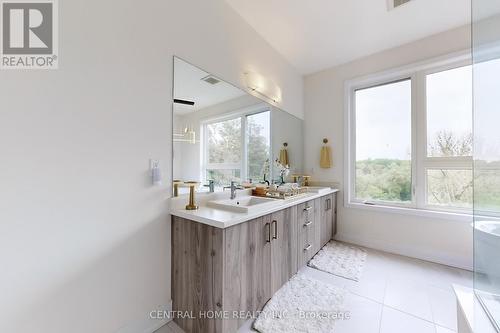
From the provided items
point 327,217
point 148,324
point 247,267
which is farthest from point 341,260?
point 148,324

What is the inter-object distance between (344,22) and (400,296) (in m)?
2.91

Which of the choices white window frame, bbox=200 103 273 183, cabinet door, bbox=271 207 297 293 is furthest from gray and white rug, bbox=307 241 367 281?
white window frame, bbox=200 103 273 183

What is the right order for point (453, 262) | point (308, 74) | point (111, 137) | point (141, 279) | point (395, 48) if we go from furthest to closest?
point (308, 74) < point (395, 48) < point (453, 262) < point (141, 279) < point (111, 137)

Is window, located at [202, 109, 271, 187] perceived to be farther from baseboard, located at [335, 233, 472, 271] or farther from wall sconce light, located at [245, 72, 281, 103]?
baseboard, located at [335, 233, 472, 271]

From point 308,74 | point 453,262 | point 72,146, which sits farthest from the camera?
point 308,74

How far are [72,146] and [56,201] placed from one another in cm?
30

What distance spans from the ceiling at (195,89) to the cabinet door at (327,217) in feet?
6.17

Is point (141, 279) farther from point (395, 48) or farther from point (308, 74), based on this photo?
point (395, 48)

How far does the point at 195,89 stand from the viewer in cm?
179

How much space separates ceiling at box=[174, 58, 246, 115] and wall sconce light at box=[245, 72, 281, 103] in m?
0.34

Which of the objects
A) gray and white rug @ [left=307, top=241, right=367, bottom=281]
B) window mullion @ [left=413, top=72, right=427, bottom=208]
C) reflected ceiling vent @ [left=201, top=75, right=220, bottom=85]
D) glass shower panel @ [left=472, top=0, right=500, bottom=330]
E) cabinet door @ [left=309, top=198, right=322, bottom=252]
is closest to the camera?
glass shower panel @ [left=472, top=0, right=500, bottom=330]

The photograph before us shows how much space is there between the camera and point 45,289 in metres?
1.04

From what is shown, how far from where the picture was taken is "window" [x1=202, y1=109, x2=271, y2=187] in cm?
203

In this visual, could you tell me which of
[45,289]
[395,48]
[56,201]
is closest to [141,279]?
[45,289]
